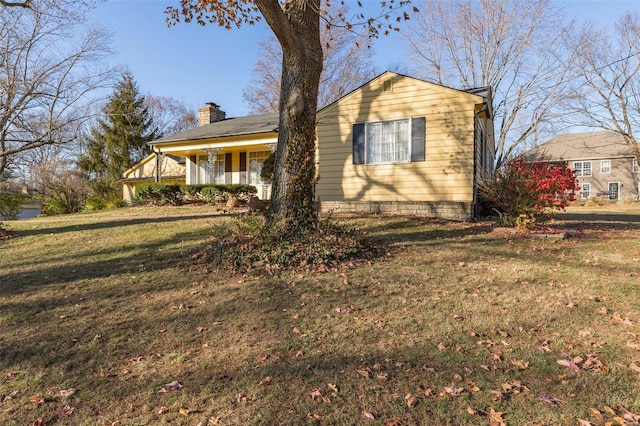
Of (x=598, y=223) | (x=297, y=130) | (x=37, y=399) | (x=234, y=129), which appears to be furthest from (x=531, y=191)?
(x=234, y=129)

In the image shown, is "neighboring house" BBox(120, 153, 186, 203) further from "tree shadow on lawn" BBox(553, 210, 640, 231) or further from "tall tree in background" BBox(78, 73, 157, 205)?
"tree shadow on lawn" BBox(553, 210, 640, 231)

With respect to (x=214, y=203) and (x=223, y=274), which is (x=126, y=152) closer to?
(x=214, y=203)

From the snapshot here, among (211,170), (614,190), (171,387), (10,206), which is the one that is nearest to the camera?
(171,387)

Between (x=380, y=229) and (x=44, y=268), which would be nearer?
(x=44, y=268)

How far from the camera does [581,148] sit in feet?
120

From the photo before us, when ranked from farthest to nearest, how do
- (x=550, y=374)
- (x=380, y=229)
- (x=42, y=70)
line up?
1. (x=42, y=70)
2. (x=380, y=229)
3. (x=550, y=374)

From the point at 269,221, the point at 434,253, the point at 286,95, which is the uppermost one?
the point at 286,95

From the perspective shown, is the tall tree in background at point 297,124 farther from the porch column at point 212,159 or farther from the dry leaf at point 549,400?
the porch column at point 212,159

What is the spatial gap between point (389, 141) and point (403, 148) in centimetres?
47

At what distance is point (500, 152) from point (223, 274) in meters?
24.0

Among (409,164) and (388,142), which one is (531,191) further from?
(388,142)

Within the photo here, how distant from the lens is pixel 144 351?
333 centimetres

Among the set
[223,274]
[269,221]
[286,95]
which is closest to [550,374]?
[223,274]

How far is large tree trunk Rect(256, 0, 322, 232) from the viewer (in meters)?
6.15
